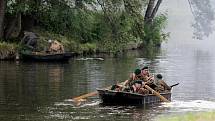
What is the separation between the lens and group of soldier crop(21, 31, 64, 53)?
4875 cm

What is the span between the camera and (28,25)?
55.9 m

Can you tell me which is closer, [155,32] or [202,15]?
[155,32]

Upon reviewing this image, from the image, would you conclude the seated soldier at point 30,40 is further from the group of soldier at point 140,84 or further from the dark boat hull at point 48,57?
the group of soldier at point 140,84

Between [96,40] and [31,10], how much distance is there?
31.7 feet

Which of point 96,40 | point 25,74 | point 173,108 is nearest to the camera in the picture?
point 173,108

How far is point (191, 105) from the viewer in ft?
83.6

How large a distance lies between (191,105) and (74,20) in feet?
97.7

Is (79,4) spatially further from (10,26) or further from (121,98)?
(121,98)

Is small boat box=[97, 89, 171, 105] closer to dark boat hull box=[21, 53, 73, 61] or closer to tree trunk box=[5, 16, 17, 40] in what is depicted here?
dark boat hull box=[21, 53, 73, 61]

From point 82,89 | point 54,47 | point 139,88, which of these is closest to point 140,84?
point 139,88

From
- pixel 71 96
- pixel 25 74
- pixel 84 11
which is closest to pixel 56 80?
pixel 25 74

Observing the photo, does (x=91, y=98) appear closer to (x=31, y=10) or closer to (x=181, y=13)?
(x=31, y=10)

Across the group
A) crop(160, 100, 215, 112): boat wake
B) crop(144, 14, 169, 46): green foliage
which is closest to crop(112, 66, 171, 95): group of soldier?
crop(160, 100, 215, 112): boat wake

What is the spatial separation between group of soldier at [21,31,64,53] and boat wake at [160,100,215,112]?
23383mm
